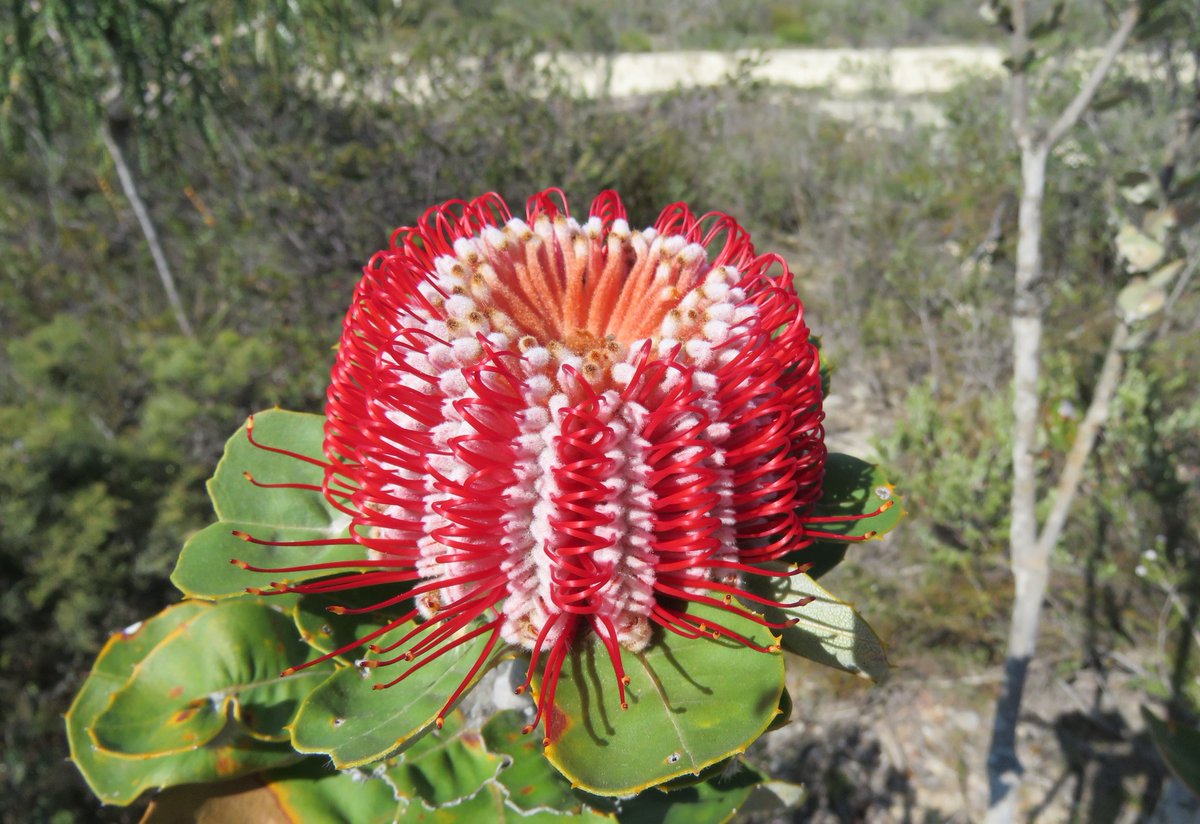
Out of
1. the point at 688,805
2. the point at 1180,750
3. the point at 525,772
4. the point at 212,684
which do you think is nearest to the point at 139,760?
the point at 212,684

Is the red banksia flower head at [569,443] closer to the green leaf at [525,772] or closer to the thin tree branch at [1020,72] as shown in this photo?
the green leaf at [525,772]

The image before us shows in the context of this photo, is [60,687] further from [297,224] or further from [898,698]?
[898,698]

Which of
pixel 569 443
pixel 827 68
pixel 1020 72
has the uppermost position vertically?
pixel 827 68

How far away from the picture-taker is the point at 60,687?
2.54m

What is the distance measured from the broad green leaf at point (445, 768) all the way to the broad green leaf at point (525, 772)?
2 centimetres

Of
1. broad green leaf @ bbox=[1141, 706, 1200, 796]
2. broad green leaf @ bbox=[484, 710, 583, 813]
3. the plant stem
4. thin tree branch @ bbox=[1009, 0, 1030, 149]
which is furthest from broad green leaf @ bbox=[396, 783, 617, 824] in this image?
thin tree branch @ bbox=[1009, 0, 1030, 149]

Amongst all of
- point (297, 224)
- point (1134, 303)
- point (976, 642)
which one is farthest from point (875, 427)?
point (297, 224)

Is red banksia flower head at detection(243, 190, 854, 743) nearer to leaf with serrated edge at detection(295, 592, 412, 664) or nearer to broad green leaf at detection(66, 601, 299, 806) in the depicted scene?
leaf with serrated edge at detection(295, 592, 412, 664)

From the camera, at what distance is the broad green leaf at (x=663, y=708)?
1.75 ft

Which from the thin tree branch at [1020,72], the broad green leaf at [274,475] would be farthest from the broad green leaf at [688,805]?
the thin tree branch at [1020,72]

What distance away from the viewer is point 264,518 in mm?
809

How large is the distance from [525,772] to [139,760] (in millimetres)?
441

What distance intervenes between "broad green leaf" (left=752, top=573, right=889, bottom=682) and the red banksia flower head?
40 millimetres

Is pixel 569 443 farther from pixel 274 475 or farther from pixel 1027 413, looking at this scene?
pixel 1027 413
